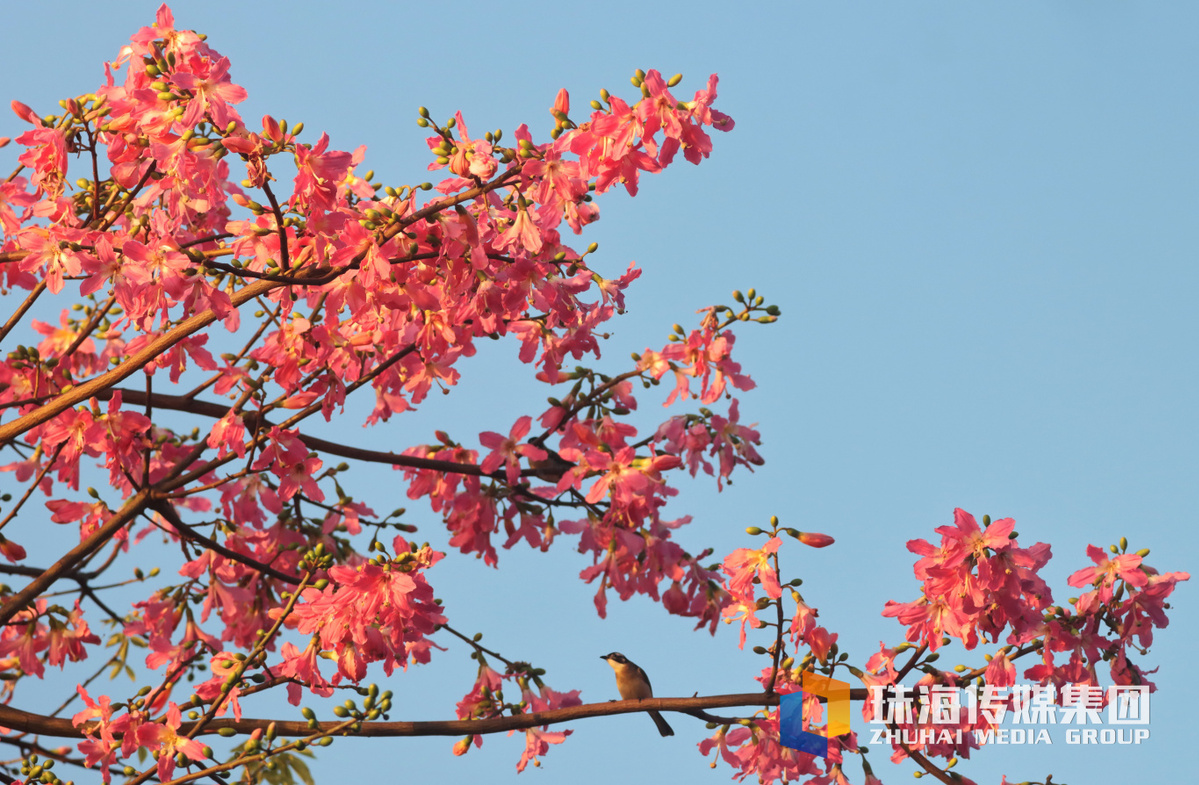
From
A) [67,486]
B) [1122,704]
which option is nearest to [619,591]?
[1122,704]

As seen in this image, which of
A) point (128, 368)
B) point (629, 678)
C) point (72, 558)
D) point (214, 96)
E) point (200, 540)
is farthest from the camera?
point (629, 678)

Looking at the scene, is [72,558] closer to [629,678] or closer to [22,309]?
[22,309]

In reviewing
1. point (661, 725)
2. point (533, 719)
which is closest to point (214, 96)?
point (533, 719)

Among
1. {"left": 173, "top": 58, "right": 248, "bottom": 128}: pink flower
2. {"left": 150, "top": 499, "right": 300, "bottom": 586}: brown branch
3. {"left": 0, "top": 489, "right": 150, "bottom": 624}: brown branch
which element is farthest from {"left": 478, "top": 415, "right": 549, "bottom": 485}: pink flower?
{"left": 173, "top": 58, "right": 248, "bottom": 128}: pink flower

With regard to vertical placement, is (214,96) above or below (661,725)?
above

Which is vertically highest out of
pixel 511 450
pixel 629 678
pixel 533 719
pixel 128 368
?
pixel 511 450

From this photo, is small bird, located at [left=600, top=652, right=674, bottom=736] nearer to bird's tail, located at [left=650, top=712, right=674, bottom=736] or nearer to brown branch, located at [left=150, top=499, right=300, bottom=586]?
bird's tail, located at [left=650, top=712, right=674, bottom=736]

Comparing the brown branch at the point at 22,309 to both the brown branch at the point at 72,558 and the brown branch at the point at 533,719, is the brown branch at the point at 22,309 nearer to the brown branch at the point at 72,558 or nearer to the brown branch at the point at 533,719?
the brown branch at the point at 72,558

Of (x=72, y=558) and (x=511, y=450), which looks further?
(x=511, y=450)

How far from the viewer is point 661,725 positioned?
5.04m

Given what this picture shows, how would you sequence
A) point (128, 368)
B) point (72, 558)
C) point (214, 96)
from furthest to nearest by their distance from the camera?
point (72, 558) → point (128, 368) → point (214, 96)

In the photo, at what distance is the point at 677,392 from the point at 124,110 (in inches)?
107

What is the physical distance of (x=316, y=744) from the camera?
3740 millimetres

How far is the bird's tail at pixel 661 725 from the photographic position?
5004mm
